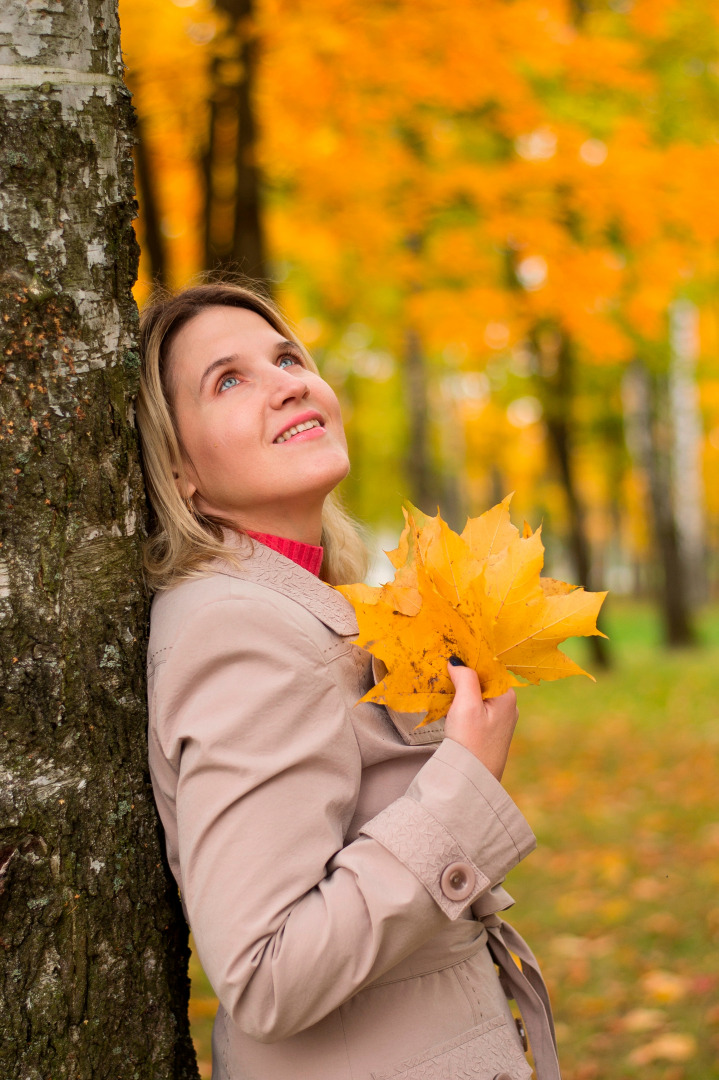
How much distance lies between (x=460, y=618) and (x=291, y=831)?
1.47ft

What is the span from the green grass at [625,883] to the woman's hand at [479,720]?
243 centimetres

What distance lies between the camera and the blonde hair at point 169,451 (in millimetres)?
1710

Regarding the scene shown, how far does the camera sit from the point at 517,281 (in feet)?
35.7

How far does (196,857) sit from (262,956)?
6.4 inches

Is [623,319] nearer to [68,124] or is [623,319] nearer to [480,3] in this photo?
[480,3]

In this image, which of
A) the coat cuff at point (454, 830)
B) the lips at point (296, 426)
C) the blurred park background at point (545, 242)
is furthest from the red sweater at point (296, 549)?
the blurred park background at point (545, 242)

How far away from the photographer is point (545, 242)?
26.8 feet

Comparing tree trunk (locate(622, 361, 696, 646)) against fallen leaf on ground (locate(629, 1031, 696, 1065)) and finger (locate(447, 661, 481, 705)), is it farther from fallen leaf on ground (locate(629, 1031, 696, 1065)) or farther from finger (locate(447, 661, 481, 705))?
finger (locate(447, 661, 481, 705))

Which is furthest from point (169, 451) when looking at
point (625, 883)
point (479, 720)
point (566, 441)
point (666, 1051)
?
point (566, 441)

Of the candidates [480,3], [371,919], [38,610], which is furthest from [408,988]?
[480,3]

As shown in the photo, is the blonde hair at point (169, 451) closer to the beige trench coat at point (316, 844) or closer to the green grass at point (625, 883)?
the beige trench coat at point (316, 844)

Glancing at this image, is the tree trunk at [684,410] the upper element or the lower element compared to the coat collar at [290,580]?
lower

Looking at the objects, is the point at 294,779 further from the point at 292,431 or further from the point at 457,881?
the point at 292,431

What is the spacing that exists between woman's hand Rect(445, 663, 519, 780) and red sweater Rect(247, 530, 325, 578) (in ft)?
1.29
